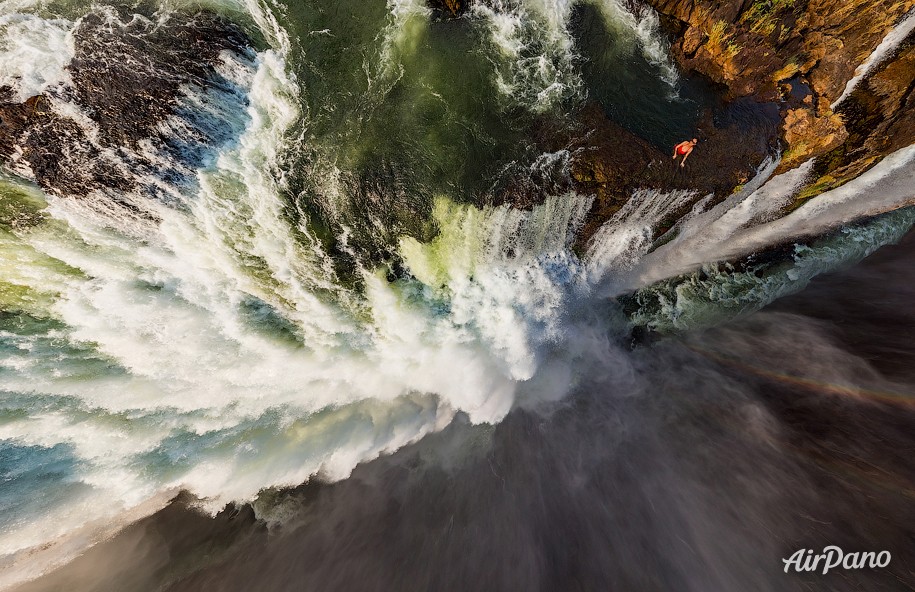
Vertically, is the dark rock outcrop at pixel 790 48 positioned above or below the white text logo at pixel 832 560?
above

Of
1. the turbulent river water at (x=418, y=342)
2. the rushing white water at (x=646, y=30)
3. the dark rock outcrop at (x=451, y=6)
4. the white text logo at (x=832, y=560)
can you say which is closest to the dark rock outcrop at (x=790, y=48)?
the rushing white water at (x=646, y=30)

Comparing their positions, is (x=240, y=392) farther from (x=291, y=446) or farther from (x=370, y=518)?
(x=370, y=518)

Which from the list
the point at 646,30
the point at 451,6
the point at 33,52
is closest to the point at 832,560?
the point at 646,30

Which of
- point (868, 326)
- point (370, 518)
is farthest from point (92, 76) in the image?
point (868, 326)

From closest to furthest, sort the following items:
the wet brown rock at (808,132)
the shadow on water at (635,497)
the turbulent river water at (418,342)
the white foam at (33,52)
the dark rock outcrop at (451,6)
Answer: the white foam at (33,52), the turbulent river water at (418,342), the dark rock outcrop at (451,6), the shadow on water at (635,497), the wet brown rock at (808,132)

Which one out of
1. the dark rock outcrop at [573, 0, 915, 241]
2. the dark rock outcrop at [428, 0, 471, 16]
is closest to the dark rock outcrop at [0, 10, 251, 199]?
the dark rock outcrop at [428, 0, 471, 16]

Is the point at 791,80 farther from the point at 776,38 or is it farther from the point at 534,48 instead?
the point at 534,48

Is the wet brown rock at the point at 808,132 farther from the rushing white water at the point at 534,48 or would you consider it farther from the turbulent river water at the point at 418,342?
the rushing white water at the point at 534,48
